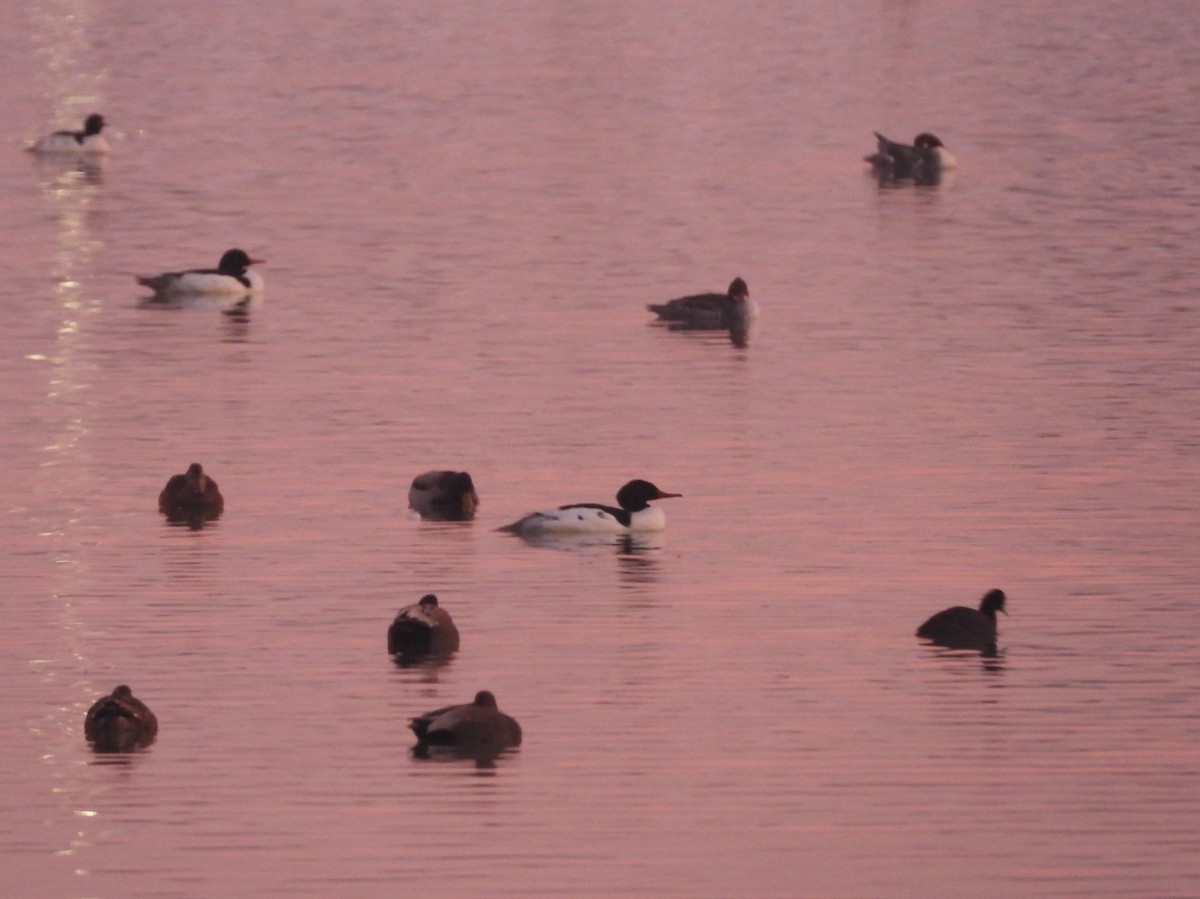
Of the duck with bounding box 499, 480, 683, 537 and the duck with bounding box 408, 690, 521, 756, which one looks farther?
the duck with bounding box 499, 480, 683, 537

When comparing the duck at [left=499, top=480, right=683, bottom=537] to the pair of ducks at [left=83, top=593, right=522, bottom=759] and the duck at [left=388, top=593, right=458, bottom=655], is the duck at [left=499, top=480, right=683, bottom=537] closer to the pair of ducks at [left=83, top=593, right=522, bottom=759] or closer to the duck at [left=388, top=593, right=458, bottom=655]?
the duck at [left=388, top=593, right=458, bottom=655]

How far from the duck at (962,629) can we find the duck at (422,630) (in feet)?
11.1

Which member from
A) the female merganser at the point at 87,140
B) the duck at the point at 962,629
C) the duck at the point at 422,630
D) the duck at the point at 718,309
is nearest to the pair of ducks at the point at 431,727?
the duck at the point at 422,630

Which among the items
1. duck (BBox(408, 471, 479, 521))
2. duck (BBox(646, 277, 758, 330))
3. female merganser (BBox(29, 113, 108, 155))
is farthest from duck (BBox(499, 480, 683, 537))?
female merganser (BBox(29, 113, 108, 155))

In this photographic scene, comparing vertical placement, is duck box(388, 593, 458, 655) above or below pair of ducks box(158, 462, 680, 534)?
below

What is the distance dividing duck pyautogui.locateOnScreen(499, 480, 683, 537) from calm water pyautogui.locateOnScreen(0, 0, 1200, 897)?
195mm

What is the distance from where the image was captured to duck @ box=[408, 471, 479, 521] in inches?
1038

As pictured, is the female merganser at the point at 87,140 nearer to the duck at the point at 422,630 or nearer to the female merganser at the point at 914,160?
the female merganser at the point at 914,160

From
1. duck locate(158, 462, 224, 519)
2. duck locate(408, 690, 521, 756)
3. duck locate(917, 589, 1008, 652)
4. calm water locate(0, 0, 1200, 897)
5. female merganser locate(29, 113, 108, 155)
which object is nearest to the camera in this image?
calm water locate(0, 0, 1200, 897)

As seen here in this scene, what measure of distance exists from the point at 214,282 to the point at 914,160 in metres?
21.9

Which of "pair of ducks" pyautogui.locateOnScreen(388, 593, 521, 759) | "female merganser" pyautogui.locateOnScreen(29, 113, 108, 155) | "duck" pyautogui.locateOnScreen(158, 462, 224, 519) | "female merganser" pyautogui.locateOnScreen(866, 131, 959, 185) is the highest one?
"female merganser" pyautogui.locateOnScreen(29, 113, 108, 155)

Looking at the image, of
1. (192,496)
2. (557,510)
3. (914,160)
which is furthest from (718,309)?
(914,160)

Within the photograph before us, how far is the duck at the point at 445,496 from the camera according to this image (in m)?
26.4

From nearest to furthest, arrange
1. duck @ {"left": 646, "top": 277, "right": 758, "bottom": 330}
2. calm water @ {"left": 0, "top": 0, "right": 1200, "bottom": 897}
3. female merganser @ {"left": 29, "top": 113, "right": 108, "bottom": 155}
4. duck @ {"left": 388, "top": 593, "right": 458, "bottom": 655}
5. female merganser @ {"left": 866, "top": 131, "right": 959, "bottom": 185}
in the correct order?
calm water @ {"left": 0, "top": 0, "right": 1200, "bottom": 897} < duck @ {"left": 388, "top": 593, "right": 458, "bottom": 655} < duck @ {"left": 646, "top": 277, "right": 758, "bottom": 330} < female merganser @ {"left": 866, "top": 131, "right": 959, "bottom": 185} < female merganser @ {"left": 29, "top": 113, "right": 108, "bottom": 155}
